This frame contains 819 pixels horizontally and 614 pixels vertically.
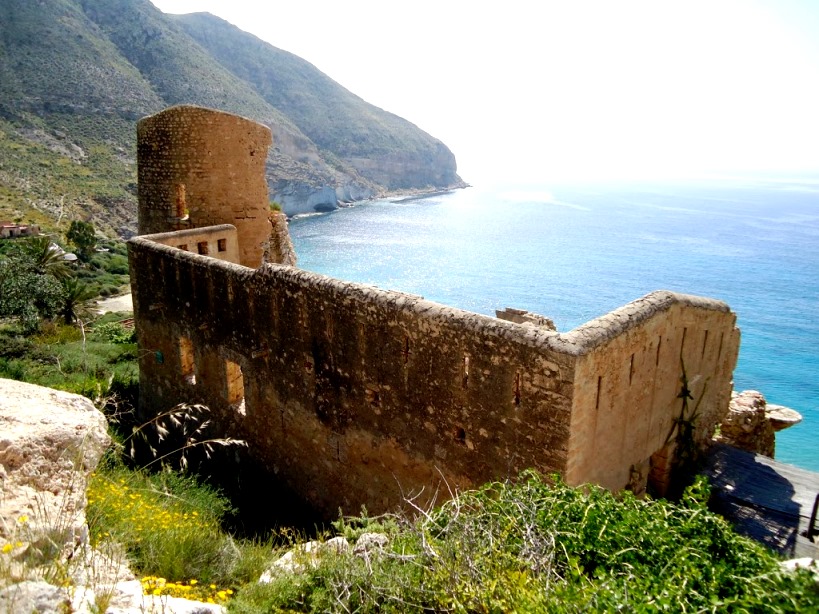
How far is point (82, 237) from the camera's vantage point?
4134cm

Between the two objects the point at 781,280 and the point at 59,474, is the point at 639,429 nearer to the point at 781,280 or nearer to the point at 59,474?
the point at 59,474

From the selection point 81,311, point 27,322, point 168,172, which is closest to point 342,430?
point 168,172

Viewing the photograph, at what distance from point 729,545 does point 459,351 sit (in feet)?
9.15

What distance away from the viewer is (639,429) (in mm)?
6594

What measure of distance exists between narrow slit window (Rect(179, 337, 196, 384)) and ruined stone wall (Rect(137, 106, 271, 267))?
3461mm

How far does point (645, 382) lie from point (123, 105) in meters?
67.1

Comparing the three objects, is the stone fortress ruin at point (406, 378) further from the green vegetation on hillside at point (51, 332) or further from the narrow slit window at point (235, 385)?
the green vegetation on hillside at point (51, 332)

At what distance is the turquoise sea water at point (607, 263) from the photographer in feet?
127

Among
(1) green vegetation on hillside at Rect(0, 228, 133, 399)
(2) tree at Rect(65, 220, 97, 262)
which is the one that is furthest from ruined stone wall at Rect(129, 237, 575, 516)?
(2) tree at Rect(65, 220, 97, 262)

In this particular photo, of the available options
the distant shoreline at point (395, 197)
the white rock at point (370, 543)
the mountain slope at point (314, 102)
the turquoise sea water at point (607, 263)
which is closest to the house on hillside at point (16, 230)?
the turquoise sea water at point (607, 263)

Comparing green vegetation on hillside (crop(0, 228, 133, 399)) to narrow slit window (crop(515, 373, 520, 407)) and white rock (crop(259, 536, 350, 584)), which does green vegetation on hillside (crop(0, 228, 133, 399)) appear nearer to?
white rock (crop(259, 536, 350, 584))

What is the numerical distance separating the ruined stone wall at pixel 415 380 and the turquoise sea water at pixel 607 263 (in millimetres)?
23018

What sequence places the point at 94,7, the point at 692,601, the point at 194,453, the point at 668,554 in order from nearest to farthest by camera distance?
1. the point at 692,601
2. the point at 668,554
3. the point at 194,453
4. the point at 94,7

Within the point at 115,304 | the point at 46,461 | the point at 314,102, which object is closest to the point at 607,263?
the point at 115,304
